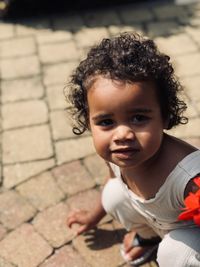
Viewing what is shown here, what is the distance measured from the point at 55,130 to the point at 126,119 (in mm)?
1740

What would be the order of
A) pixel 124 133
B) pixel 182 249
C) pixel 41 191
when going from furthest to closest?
pixel 41 191 → pixel 182 249 → pixel 124 133

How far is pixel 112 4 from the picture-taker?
208 inches

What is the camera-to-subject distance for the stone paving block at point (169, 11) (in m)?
4.88

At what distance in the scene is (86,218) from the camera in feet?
8.49

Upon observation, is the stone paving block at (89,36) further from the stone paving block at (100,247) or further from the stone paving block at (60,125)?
the stone paving block at (100,247)

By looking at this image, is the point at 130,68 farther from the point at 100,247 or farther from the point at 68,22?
the point at 68,22

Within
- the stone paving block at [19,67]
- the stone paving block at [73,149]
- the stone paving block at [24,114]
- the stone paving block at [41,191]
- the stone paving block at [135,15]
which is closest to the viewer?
the stone paving block at [41,191]

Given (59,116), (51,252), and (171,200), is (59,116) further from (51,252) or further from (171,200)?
(171,200)

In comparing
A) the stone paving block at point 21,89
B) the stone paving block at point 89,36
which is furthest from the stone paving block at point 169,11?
the stone paving block at point 21,89

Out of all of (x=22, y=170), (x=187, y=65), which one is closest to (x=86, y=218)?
(x=22, y=170)

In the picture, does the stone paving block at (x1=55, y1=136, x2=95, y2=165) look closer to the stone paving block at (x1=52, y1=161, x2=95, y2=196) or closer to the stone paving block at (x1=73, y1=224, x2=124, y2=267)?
the stone paving block at (x1=52, y1=161, x2=95, y2=196)

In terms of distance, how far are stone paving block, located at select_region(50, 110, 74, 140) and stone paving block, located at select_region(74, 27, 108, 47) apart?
116cm

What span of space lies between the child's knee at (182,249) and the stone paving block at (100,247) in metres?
0.58

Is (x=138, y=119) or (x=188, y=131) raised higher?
(x=138, y=119)
